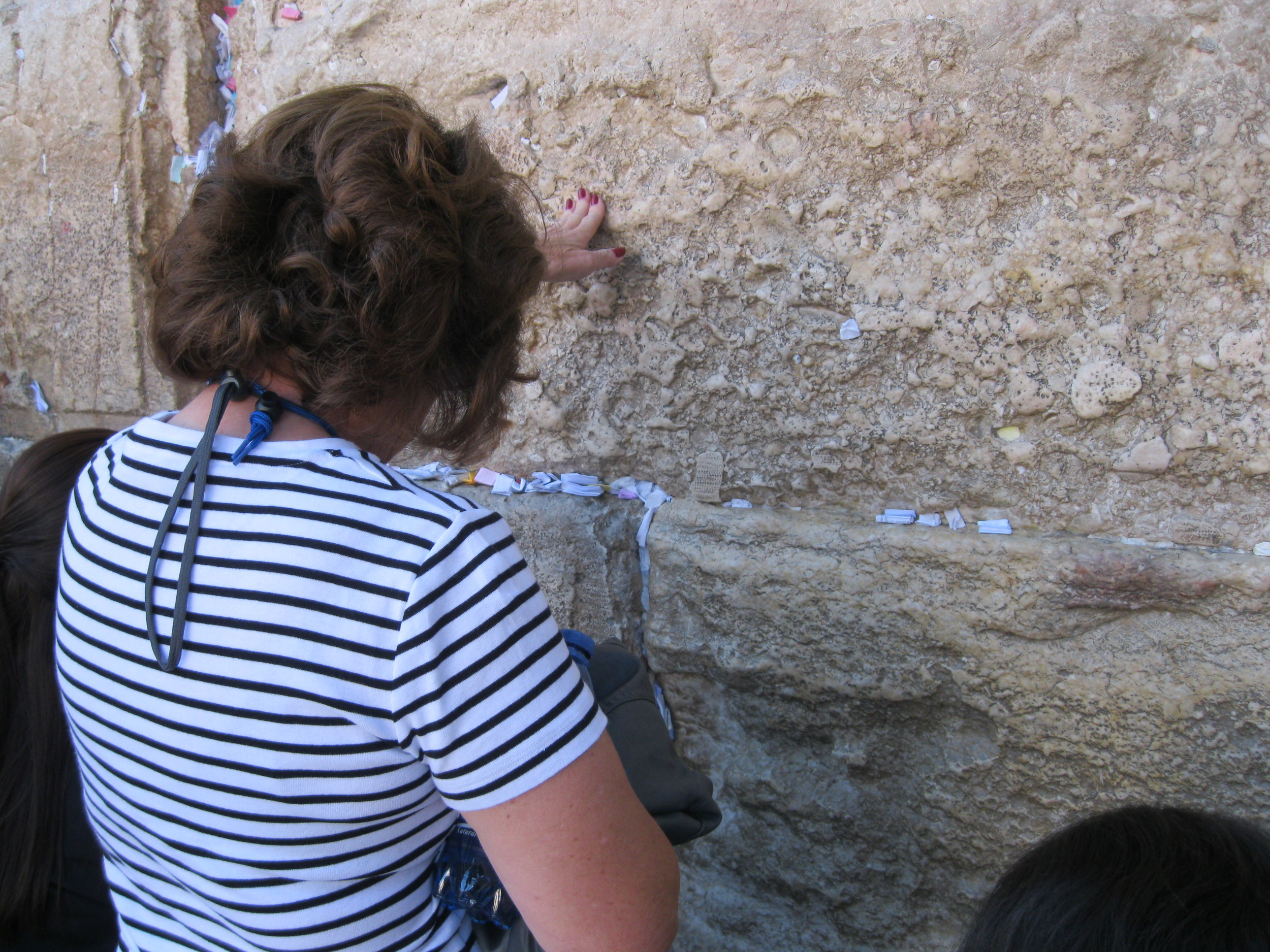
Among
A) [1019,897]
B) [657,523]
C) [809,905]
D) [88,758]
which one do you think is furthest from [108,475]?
[809,905]

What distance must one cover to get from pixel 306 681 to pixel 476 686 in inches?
5.4

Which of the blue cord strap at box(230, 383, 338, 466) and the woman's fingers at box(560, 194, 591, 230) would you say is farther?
the woman's fingers at box(560, 194, 591, 230)

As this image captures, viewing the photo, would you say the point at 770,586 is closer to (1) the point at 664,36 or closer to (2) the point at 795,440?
(2) the point at 795,440

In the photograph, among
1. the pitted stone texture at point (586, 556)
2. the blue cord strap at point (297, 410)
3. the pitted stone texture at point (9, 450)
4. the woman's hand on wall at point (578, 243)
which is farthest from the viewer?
the pitted stone texture at point (9, 450)

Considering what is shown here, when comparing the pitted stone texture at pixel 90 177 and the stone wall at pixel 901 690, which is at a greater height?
the pitted stone texture at pixel 90 177

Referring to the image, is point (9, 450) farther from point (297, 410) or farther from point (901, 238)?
point (901, 238)

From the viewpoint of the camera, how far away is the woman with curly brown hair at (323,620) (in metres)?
0.68

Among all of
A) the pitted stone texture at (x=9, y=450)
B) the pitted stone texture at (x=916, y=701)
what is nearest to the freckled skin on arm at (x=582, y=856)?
the pitted stone texture at (x=916, y=701)

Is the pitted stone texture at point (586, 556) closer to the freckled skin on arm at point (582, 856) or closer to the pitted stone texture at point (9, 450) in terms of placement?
the freckled skin on arm at point (582, 856)

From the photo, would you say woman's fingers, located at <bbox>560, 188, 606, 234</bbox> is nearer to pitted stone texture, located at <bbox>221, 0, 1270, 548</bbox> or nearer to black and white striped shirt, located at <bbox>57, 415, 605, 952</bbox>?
pitted stone texture, located at <bbox>221, 0, 1270, 548</bbox>

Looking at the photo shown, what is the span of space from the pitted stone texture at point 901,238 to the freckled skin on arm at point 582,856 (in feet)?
2.42

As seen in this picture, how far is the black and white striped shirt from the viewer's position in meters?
0.67

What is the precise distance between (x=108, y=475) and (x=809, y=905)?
1235 millimetres

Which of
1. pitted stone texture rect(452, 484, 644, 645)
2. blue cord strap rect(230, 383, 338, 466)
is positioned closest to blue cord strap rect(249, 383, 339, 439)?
blue cord strap rect(230, 383, 338, 466)
